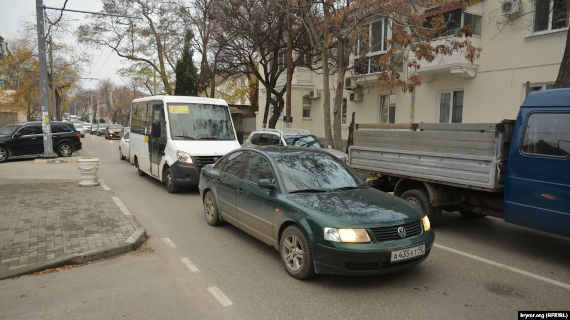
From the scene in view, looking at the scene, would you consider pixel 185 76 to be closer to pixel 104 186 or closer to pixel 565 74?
pixel 104 186

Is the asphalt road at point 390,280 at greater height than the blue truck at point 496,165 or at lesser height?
lesser

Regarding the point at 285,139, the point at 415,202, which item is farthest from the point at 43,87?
the point at 415,202

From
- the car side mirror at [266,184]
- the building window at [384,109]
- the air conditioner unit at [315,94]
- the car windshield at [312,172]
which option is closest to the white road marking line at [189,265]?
the car side mirror at [266,184]

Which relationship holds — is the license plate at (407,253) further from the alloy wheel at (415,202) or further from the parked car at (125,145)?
the parked car at (125,145)

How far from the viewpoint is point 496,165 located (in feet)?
18.5

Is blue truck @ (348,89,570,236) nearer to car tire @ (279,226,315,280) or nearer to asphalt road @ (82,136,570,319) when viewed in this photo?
asphalt road @ (82,136,570,319)

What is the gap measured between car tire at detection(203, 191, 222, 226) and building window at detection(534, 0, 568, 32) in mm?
12823

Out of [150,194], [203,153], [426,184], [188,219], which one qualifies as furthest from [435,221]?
[150,194]

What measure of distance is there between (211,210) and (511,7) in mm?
13424

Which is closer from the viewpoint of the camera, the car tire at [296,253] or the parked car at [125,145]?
the car tire at [296,253]

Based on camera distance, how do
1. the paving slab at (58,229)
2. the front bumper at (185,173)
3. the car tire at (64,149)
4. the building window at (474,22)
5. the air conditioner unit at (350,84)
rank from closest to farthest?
1. the paving slab at (58,229)
2. the front bumper at (185,173)
3. the building window at (474,22)
4. the car tire at (64,149)
5. the air conditioner unit at (350,84)

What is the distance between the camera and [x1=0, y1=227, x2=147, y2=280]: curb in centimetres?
479

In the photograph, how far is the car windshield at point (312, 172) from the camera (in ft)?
17.3

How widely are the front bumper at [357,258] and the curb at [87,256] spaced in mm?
2921
